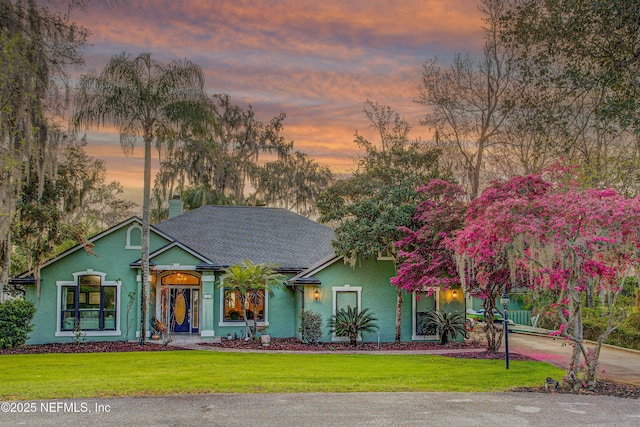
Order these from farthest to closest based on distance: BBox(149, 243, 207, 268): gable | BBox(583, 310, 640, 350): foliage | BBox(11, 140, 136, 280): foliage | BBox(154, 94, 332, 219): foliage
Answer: BBox(154, 94, 332, 219): foliage → BBox(149, 243, 207, 268): gable → BBox(583, 310, 640, 350): foliage → BBox(11, 140, 136, 280): foliage

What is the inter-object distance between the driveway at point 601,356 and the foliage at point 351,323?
501 centimetres

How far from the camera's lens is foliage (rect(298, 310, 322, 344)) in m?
20.8

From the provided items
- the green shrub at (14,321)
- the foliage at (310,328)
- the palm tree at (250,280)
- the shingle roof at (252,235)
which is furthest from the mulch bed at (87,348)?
the foliage at (310,328)

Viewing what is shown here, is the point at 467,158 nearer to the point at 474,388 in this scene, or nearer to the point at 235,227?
the point at 235,227

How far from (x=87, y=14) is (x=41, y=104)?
9.70ft

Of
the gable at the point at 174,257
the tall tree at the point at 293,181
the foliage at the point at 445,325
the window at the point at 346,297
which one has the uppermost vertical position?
the tall tree at the point at 293,181

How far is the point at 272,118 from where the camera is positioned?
42.6 metres

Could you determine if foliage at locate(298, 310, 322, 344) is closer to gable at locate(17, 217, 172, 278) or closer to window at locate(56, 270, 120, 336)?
gable at locate(17, 217, 172, 278)

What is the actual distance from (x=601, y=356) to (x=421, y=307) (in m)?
6.20

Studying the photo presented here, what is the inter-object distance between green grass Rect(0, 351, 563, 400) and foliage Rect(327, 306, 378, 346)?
112 inches

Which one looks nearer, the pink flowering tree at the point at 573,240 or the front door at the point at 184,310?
the pink flowering tree at the point at 573,240

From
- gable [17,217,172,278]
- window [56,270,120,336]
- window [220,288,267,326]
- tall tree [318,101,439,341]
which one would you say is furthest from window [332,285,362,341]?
window [56,270,120,336]

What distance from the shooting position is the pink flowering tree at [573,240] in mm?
11352

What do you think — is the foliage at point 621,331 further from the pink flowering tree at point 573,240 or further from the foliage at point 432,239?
the pink flowering tree at point 573,240
